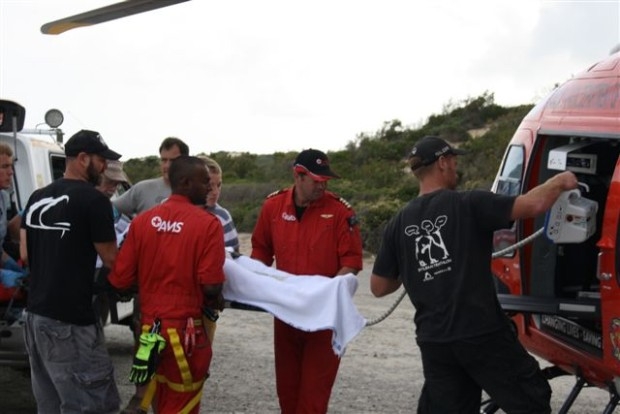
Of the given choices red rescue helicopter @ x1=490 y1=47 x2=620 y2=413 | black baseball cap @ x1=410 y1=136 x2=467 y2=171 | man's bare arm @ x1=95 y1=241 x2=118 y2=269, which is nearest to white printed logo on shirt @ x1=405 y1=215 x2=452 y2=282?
black baseball cap @ x1=410 y1=136 x2=467 y2=171

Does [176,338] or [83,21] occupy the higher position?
[83,21]

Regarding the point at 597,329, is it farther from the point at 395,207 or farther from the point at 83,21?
the point at 395,207

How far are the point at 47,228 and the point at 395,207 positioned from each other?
18.0 meters

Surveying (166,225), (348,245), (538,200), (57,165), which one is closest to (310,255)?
(348,245)

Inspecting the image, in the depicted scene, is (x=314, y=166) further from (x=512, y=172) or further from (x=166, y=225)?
(x=512, y=172)

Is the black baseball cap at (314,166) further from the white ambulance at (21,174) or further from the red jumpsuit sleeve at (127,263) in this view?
the white ambulance at (21,174)

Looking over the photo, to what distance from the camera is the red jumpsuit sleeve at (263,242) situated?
21.4ft

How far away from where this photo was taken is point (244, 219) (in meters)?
26.9

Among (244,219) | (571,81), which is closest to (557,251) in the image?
(571,81)

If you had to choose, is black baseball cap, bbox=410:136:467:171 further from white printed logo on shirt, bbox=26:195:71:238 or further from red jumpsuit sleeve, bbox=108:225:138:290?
white printed logo on shirt, bbox=26:195:71:238

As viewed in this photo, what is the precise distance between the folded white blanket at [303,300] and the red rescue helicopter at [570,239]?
1.00 metres

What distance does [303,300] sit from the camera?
573cm

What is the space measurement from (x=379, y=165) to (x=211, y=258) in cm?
2697

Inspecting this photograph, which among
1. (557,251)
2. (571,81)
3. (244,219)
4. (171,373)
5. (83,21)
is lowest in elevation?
(244,219)
